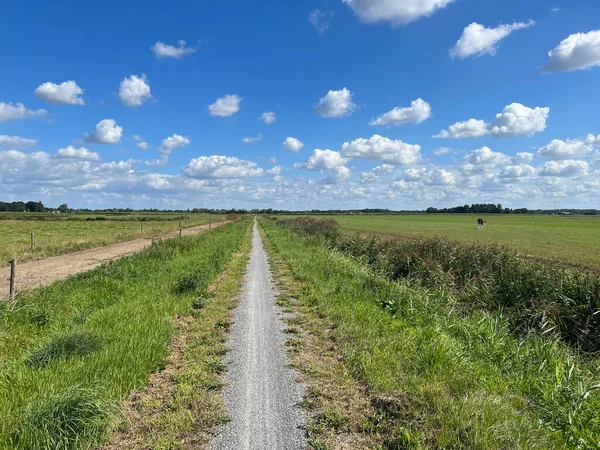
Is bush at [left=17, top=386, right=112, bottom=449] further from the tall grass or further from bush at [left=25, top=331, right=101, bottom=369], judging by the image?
the tall grass

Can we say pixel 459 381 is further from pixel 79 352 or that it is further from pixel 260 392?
pixel 79 352

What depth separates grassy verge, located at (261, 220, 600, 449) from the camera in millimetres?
3566

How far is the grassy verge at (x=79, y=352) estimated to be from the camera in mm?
3445

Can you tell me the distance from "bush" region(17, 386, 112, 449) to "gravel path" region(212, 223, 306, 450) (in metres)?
1.27

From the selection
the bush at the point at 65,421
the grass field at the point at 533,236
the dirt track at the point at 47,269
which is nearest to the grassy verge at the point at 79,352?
the bush at the point at 65,421

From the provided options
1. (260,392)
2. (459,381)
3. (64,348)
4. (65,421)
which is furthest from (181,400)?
(459,381)

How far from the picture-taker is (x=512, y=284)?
9.78 meters

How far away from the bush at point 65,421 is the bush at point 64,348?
146 cm

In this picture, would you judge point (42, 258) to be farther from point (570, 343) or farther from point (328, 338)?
point (570, 343)

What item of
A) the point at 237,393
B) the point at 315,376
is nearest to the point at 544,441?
the point at 315,376

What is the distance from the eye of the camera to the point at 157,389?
4.63 m

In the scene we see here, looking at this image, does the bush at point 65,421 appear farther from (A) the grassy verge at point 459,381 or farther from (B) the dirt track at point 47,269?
(B) the dirt track at point 47,269

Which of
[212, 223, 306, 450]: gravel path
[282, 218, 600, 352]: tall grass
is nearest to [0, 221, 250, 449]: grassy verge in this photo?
[212, 223, 306, 450]: gravel path

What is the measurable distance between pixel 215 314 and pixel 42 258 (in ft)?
66.5
